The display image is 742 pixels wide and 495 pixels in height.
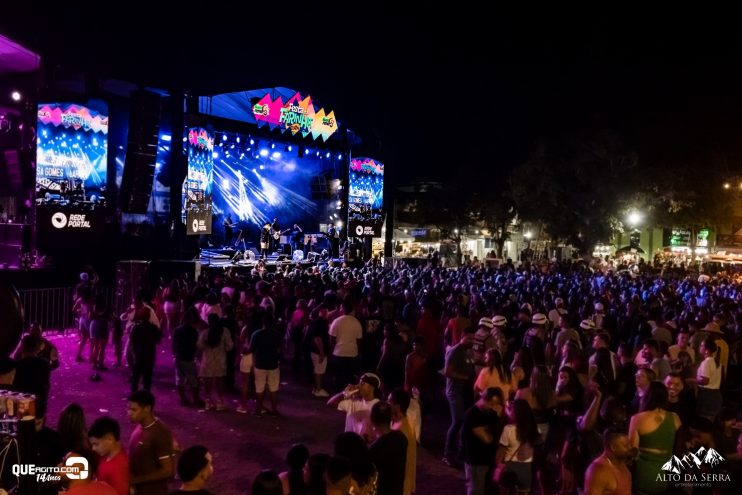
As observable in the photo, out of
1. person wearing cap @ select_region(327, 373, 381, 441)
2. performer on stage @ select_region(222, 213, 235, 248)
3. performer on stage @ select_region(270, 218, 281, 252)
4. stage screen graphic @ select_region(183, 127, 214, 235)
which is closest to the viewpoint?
person wearing cap @ select_region(327, 373, 381, 441)

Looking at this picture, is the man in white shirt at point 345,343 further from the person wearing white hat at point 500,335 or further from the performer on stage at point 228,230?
the performer on stage at point 228,230

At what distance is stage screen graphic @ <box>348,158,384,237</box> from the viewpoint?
2598 centimetres

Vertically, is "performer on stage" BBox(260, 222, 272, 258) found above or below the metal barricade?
above

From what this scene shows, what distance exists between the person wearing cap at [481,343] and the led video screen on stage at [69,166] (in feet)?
40.3

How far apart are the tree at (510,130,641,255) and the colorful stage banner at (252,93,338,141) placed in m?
9.98

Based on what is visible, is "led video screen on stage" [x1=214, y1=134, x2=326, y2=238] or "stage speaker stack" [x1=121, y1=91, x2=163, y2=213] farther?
"led video screen on stage" [x1=214, y1=134, x2=326, y2=238]

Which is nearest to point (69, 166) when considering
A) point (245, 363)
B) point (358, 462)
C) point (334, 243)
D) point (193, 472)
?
point (245, 363)

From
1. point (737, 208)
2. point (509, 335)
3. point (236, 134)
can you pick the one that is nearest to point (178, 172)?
point (236, 134)

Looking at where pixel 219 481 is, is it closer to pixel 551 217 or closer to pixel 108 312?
pixel 108 312

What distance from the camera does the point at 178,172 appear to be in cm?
1866

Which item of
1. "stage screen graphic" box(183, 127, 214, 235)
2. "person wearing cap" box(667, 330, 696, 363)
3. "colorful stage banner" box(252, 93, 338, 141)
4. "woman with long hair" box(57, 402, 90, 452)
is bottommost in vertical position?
"woman with long hair" box(57, 402, 90, 452)

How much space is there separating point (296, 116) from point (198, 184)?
675 centimetres

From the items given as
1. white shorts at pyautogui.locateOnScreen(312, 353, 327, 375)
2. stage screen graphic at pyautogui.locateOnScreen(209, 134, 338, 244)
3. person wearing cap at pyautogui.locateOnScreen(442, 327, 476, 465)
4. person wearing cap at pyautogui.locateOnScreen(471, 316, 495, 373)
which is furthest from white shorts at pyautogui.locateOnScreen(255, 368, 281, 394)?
stage screen graphic at pyautogui.locateOnScreen(209, 134, 338, 244)

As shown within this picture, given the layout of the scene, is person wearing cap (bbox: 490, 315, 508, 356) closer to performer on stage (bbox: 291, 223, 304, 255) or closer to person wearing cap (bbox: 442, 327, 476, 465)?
person wearing cap (bbox: 442, 327, 476, 465)
